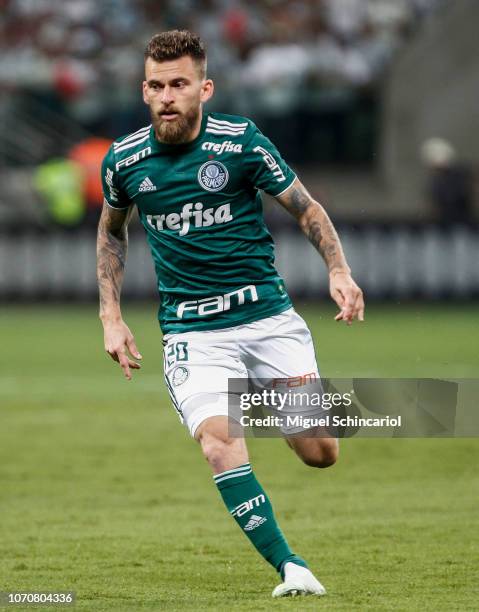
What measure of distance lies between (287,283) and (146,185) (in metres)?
15.6

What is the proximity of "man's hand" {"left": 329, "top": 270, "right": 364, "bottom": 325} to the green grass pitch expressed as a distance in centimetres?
112

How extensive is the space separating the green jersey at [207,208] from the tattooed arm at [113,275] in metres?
0.20

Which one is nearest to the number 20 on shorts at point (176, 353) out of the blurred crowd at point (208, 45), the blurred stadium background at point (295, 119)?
the blurred stadium background at point (295, 119)

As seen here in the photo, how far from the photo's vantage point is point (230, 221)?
5.95 m

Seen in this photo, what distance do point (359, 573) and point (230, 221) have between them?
1.67m

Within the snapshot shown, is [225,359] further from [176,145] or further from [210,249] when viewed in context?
[176,145]

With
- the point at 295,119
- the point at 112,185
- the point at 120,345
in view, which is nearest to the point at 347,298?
the point at 120,345

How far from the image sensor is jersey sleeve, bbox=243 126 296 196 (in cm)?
589

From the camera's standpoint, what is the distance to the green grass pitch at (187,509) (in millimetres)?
5906

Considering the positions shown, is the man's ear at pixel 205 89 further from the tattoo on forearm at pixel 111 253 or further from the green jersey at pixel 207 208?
the tattoo on forearm at pixel 111 253

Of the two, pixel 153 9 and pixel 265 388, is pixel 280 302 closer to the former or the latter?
pixel 265 388

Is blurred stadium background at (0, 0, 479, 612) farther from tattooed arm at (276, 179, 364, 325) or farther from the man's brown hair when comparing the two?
the man's brown hair

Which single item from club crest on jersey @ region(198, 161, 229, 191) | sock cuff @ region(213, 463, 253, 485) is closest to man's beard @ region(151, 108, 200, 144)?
club crest on jersey @ region(198, 161, 229, 191)

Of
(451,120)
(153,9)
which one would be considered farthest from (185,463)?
(451,120)
